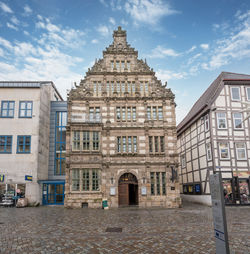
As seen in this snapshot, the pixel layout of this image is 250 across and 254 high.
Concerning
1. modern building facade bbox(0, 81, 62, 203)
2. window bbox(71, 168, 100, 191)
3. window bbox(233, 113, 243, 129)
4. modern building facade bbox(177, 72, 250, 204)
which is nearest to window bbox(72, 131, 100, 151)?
window bbox(71, 168, 100, 191)

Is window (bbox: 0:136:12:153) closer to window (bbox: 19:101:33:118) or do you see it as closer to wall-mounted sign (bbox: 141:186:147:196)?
window (bbox: 19:101:33:118)

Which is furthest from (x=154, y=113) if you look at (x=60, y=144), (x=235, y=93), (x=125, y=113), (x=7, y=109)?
(x=7, y=109)

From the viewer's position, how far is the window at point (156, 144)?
25031 millimetres

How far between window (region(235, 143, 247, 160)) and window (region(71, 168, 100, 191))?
15032 millimetres

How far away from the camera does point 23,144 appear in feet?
88.6

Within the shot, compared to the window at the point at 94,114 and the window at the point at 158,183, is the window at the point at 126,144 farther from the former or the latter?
the window at the point at 158,183

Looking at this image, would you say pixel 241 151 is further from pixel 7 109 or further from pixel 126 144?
pixel 7 109

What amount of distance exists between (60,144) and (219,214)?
25883mm

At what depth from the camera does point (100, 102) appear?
2595 cm

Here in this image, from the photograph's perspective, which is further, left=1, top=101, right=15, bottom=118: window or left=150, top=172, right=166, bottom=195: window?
left=1, top=101, right=15, bottom=118: window

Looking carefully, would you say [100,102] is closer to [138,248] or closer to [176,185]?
[176,185]

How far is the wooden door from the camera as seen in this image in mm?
24312

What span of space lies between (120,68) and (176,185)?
46.2ft

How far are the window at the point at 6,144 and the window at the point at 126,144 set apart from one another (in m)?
12.4
